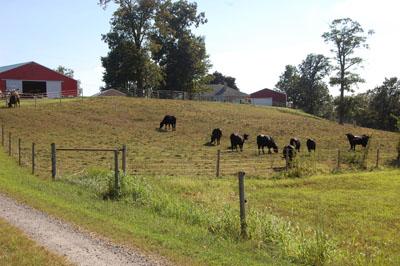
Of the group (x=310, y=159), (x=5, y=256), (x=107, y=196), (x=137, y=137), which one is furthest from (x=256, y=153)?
(x=5, y=256)

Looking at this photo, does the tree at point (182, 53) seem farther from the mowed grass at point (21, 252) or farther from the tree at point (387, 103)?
the mowed grass at point (21, 252)

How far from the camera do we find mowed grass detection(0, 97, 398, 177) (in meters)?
25.9

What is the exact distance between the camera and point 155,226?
38.3ft

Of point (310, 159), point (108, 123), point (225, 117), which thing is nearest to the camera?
point (310, 159)

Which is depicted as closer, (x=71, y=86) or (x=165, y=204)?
(x=165, y=204)

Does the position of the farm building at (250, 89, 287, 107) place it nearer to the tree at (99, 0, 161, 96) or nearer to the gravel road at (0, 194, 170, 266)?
the tree at (99, 0, 161, 96)

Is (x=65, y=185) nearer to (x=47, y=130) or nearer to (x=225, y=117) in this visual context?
(x=47, y=130)

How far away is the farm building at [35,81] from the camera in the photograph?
61650 mm

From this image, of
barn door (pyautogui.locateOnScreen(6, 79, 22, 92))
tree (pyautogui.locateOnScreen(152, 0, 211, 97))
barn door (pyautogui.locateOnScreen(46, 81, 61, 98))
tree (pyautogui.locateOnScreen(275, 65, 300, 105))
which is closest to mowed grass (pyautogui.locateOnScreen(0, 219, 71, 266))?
barn door (pyautogui.locateOnScreen(6, 79, 22, 92))

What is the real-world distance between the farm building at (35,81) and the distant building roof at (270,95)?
178 feet

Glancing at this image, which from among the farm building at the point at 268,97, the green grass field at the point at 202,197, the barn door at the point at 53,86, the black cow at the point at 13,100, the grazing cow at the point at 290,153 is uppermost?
the farm building at the point at 268,97

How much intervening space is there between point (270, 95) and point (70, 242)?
103 metres

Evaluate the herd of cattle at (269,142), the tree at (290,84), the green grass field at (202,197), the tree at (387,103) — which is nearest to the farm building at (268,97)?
the tree at (290,84)

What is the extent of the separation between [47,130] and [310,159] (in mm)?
18941
